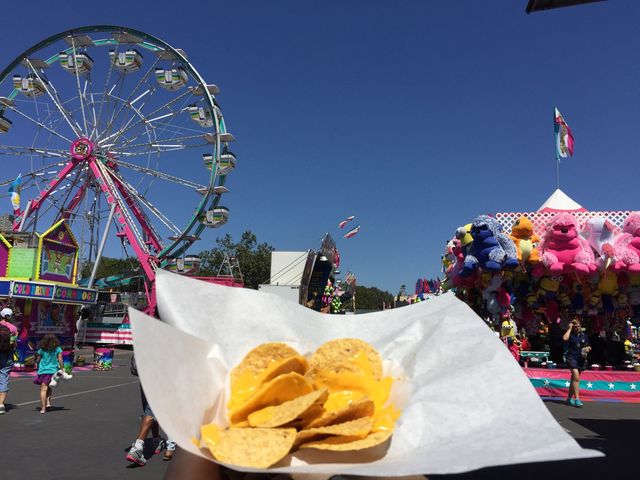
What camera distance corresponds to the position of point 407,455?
105 cm

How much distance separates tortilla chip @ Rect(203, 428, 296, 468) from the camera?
981 millimetres

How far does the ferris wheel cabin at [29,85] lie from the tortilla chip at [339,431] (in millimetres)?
24028

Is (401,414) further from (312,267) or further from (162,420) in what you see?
(312,267)

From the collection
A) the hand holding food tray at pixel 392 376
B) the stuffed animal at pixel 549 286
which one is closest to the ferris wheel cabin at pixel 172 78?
the stuffed animal at pixel 549 286

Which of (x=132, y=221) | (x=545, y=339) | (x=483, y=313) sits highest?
(x=132, y=221)

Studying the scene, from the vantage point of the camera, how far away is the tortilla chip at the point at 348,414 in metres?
1.10

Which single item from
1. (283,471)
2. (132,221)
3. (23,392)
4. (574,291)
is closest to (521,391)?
(283,471)

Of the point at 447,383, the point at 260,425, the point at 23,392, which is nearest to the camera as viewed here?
the point at 260,425

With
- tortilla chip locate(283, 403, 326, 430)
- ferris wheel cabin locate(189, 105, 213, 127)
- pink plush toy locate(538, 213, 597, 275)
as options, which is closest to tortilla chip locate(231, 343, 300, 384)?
tortilla chip locate(283, 403, 326, 430)

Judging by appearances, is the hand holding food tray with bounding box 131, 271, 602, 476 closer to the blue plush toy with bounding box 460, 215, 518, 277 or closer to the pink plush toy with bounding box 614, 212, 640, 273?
the blue plush toy with bounding box 460, 215, 518, 277

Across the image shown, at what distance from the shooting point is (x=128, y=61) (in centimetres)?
1997

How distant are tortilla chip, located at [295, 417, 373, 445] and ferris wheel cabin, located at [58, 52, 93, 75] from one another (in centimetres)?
2325

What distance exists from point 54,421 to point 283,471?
7719 millimetres

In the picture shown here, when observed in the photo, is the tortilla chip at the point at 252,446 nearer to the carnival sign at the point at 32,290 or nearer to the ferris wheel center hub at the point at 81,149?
the carnival sign at the point at 32,290
